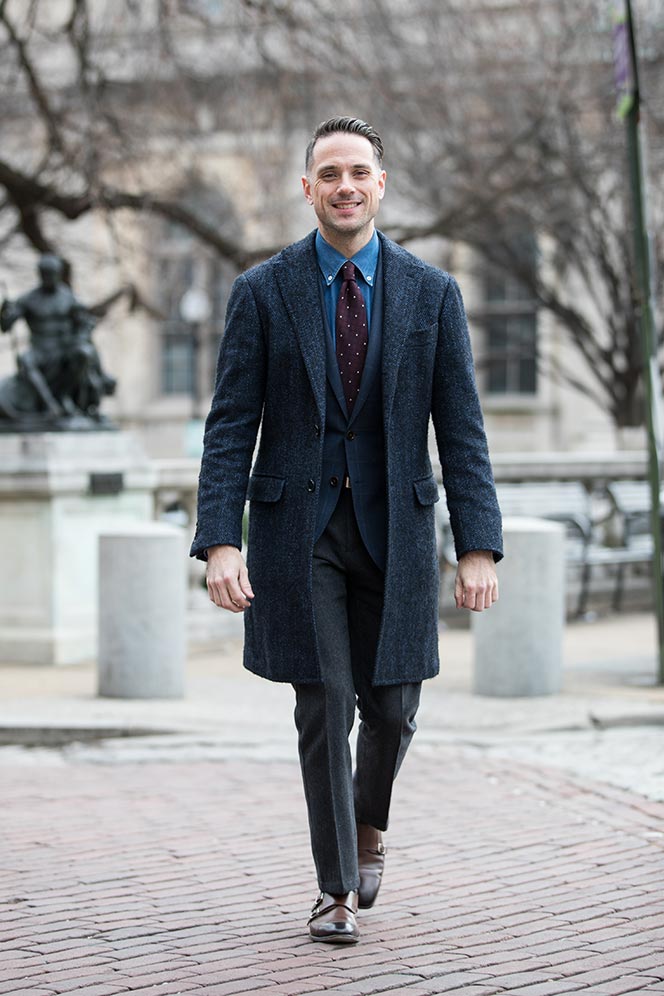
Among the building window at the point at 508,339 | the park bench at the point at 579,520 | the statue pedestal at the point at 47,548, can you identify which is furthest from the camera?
the building window at the point at 508,339

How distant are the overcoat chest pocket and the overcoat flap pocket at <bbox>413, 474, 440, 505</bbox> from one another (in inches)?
14.0

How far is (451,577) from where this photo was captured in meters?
14.2

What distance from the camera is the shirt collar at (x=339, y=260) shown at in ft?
16.7

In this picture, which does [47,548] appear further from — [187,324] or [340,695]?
[187,324]

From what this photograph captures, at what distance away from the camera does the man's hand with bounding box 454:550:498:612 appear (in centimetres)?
500

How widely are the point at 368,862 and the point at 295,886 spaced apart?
23.3 inches

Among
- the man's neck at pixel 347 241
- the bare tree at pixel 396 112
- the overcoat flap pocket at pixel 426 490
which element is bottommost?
the overcoat flap pocket at pixel 426 490

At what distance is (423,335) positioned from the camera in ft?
16.6

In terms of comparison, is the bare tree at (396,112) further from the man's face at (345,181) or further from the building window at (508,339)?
Result: the man's face at (345,181)

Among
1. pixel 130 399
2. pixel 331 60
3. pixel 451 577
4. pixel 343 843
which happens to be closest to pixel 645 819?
pixel 343 843

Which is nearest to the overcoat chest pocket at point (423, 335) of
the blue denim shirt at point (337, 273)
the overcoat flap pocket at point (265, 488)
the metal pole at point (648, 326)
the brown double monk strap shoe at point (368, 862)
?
the blue denim shirt at point (337, 273)

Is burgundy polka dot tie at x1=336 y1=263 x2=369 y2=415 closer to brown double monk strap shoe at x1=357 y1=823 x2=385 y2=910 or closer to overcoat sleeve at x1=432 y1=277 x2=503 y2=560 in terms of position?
overcoat sleeve at x1=432 y1=277 x2=503 y2=560

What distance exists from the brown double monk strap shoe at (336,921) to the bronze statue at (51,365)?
7446mm

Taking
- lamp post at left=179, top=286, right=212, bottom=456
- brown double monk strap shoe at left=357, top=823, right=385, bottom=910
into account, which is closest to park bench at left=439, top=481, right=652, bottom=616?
brown double monk strap shoe at left=357, top=823, right=385, bottom=910
